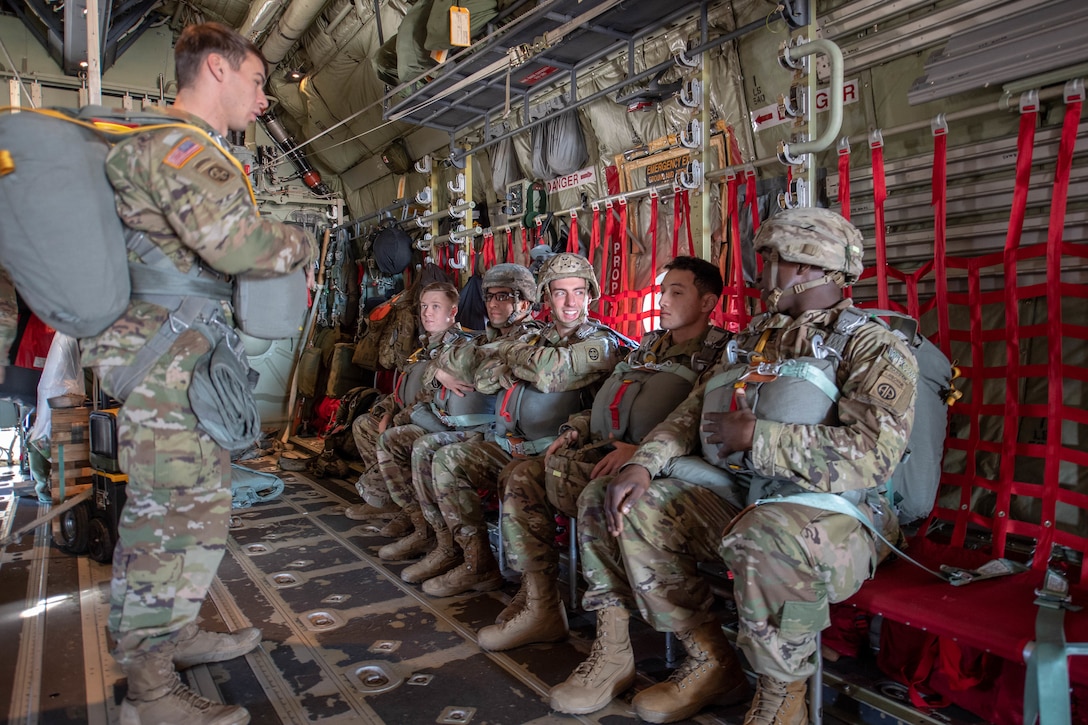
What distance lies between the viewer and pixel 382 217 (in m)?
7.59

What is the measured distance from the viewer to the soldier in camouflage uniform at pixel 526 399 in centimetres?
331

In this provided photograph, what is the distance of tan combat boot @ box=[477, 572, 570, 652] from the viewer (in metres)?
2.81

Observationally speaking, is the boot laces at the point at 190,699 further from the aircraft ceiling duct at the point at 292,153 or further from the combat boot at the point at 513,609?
the aircraft ceiling duct at the point at 292,153

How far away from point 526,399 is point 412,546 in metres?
1.22

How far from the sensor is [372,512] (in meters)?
4.83

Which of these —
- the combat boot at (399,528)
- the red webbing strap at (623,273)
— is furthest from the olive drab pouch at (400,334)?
the red webbing strap at (623,273)

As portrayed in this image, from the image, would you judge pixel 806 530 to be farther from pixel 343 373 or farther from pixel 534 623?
pixel 343 373

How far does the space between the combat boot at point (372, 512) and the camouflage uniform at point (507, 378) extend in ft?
4.01

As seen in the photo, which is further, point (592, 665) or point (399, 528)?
point (399, 528)

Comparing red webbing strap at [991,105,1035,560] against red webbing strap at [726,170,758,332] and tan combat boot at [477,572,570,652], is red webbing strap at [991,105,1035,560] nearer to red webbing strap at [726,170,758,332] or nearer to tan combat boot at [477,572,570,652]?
red webbing strap at [726,170,758,332]

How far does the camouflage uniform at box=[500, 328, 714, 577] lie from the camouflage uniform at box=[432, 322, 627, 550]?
239 millimetres

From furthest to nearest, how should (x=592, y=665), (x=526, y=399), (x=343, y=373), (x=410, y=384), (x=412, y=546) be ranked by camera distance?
(x=343, y=373)
(x=410, y=384)
(x=412, y=546)
(x=526, y=399)
(x=592, y=665)

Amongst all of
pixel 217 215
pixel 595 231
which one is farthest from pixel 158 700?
pixel 595 231

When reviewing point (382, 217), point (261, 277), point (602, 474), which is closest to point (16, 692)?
point (261, 277)
